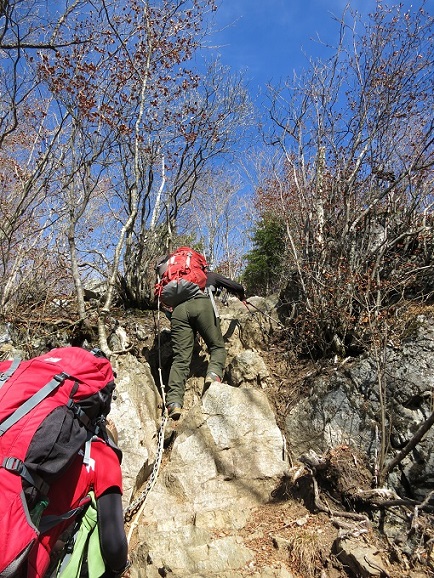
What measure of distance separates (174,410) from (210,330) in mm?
1194

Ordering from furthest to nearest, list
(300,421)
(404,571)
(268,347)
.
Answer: (268,347), (300,421), (404,571)

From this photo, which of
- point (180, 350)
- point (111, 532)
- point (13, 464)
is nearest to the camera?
point (13, 464)

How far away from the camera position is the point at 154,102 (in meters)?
7.01

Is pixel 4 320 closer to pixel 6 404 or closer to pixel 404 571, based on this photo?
pixel 6 404

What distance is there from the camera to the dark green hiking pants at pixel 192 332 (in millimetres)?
5359

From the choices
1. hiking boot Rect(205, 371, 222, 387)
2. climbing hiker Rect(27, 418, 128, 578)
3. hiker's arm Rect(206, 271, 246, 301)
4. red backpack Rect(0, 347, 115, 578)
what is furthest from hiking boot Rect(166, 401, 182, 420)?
red backpack Rect(0, 347, 115, 578)

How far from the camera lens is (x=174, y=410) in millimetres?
4914

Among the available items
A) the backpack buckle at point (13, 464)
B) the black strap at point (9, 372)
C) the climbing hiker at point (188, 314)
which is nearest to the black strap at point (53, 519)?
the backpack buckle at point (13, 464)

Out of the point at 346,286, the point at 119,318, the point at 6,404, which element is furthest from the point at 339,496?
the point at 119,318

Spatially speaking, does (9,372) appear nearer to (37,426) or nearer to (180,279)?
(37,426)

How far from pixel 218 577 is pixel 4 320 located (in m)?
5.35

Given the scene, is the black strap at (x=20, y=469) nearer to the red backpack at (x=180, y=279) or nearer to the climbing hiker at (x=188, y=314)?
the climbing hiker at (x=188, y=314)

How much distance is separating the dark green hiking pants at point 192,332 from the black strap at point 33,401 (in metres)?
3.33

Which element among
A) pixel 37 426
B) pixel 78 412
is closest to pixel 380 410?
pixel 78 412
